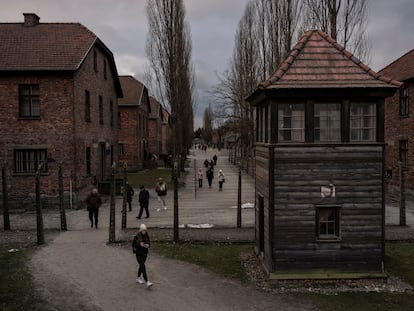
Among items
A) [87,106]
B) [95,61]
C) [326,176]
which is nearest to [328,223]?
[326,176]

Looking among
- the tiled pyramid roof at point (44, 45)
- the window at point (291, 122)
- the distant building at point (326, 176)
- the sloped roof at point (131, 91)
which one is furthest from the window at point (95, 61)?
the window at point (291, 122)

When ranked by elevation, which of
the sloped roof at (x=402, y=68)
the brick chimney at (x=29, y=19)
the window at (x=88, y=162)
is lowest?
the window at (x=88, y=162)

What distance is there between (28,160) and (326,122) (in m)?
16.6

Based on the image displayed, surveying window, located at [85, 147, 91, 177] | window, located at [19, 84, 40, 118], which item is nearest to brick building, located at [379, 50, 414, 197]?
window, located at [85, 147, 91, 177]

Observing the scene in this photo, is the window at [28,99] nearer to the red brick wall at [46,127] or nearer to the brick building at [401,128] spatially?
the red brick wall at [46,127]

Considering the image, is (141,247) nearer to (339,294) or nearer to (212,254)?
(212,254)

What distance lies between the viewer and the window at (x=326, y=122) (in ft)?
34.4

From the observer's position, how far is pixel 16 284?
10.4 m

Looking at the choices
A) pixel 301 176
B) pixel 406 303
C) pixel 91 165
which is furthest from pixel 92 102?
pixel 406 303

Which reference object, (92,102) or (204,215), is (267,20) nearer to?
(92,102)

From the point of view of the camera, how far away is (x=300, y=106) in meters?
10.5

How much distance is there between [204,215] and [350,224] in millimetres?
9837

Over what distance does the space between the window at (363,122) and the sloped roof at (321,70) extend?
23.9 inches

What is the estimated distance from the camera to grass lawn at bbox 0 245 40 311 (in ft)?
30.1
